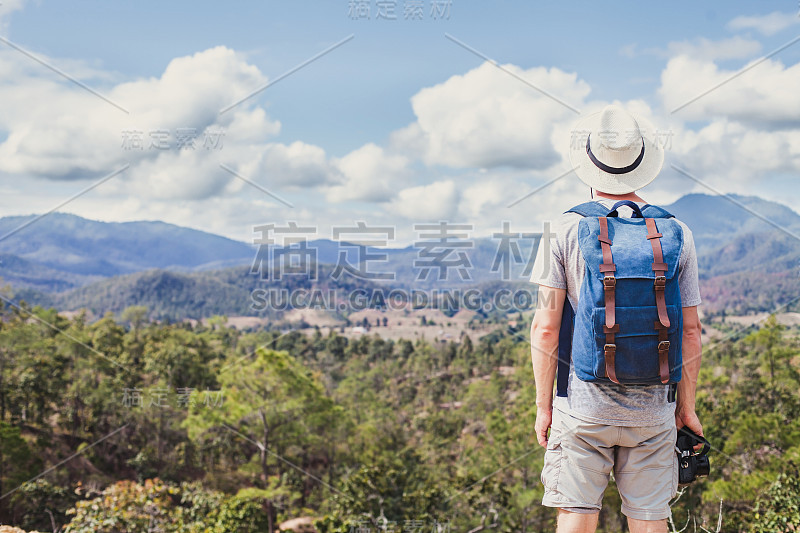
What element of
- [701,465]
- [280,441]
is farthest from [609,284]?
[280,441]

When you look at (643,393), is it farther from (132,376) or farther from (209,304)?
(209,304)

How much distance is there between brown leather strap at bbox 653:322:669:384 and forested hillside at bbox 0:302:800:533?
3.17m

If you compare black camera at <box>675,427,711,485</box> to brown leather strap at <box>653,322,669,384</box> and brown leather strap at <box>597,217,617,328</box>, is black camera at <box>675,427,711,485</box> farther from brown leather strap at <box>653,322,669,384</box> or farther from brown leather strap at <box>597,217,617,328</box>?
brown leather strap at <box>597,217,617,328</box>

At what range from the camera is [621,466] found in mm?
1438

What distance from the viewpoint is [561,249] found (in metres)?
1.43

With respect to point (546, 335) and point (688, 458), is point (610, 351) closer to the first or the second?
point (546, 335)

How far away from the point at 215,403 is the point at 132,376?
23.9 feet

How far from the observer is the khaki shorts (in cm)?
139

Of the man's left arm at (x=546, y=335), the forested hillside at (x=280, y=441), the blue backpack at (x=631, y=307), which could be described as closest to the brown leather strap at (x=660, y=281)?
the blue backpack at (x=631, y=307)

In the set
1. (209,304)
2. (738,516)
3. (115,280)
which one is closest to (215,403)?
(738,516)

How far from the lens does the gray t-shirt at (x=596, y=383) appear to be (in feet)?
4.50

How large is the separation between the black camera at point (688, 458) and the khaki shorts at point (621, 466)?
0.28ft

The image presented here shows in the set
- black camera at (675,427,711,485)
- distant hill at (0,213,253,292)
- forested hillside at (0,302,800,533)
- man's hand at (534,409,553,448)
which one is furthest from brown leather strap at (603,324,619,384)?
distant hill at (0,213,253,292)

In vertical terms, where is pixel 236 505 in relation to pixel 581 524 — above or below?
below
